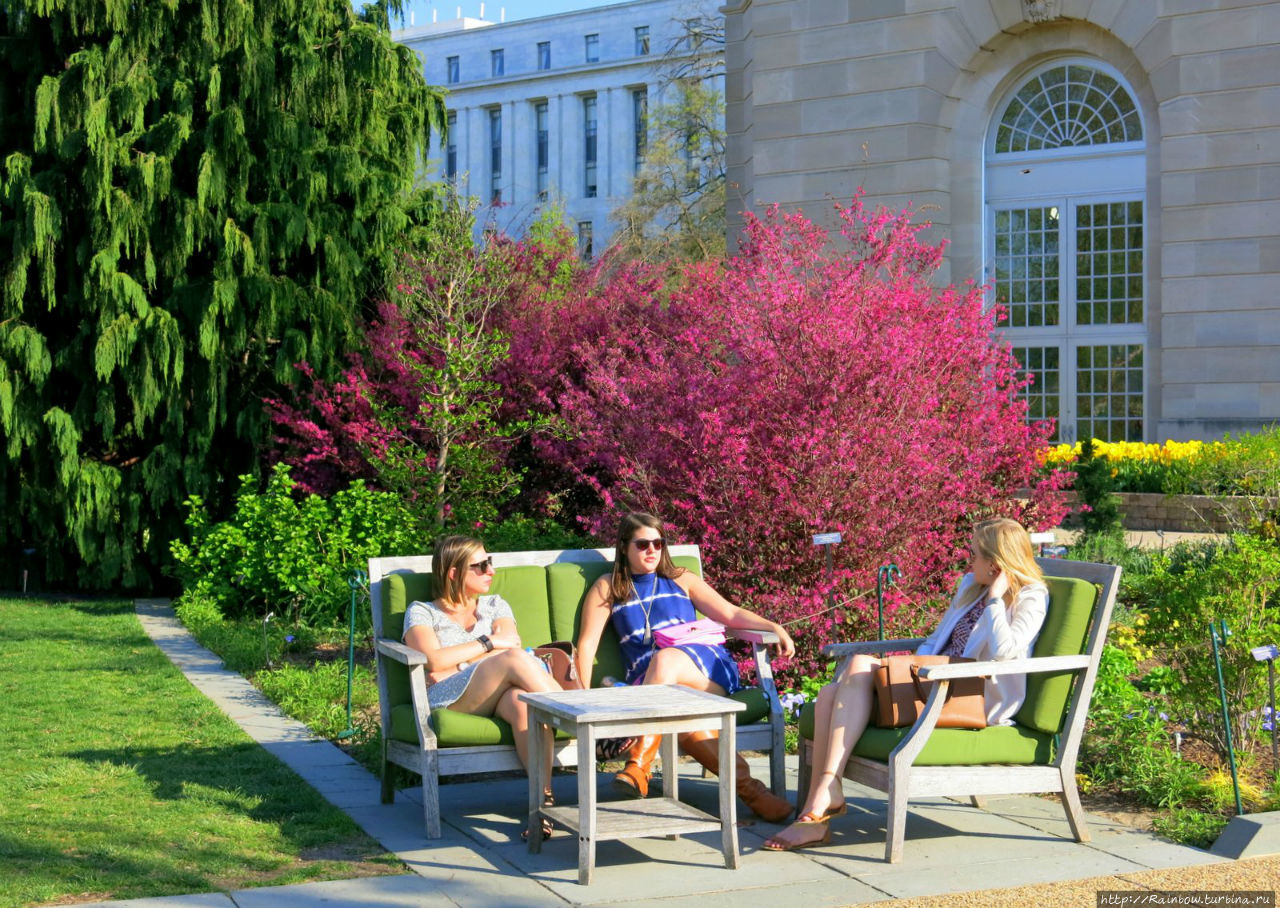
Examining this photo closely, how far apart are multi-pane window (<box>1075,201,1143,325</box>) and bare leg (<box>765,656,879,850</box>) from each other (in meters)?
14.2

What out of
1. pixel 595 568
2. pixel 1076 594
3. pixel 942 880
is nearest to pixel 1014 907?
pixel 942 880

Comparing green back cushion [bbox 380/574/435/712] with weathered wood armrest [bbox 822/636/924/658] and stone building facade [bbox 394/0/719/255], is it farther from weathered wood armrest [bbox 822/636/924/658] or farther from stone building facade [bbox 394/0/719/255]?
stone building facade [bbox 394/0/719/255]

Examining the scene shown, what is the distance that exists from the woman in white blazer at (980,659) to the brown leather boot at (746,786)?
225 mm

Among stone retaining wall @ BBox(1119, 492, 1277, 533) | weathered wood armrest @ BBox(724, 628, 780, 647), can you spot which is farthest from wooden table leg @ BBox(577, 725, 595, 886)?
stone retaining wall @ BBox(1119, 492, 1277, 533)

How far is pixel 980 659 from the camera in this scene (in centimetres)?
554

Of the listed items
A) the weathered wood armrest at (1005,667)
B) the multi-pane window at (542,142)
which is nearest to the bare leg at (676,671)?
the weathered wood armrest at (1005,667)

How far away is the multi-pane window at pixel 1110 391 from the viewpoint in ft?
60.4

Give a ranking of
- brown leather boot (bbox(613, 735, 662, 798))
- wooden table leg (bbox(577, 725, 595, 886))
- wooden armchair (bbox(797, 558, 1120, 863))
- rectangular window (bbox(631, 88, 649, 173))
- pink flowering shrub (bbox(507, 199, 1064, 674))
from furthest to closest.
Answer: rectangular window (bbox(631, 88, 649, 173)) < pink flowering shrub (bbox(507, 199, 1064, 674)) < brown leather boot (bbox(613, 735, 662, 798)) < wooden armchair (bbox(797, 558, 1120, 863)) < wooden table leg (bbox(577, 725, 595, 886))

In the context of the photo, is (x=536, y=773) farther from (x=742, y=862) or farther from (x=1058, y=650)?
(x=1058, y=650)

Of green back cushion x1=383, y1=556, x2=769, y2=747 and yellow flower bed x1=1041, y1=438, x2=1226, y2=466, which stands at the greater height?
yellow flower bed x1=1041, y1=438, x2=1226, y2=466

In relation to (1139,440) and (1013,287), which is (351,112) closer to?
(1013,287)

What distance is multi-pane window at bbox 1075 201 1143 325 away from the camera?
722 inches

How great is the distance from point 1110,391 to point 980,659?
Result: 14.0 metres

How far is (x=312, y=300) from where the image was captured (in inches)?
547
